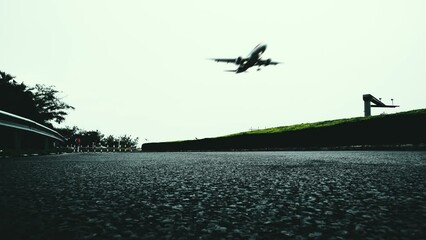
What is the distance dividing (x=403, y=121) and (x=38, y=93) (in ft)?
186

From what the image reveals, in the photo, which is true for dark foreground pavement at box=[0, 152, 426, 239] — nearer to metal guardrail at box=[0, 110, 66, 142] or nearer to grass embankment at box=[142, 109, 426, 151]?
metal guardrail at box=[0, 110, 66, 142]

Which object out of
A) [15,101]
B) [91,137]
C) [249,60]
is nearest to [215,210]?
[249,60]

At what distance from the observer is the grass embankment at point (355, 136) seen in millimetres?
18562

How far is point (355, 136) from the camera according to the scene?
73.2ft

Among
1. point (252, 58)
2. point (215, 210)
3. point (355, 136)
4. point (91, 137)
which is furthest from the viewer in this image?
point (91, 137)

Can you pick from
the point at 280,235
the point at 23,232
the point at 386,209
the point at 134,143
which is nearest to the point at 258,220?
the point at 280,235

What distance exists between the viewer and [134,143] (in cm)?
9938

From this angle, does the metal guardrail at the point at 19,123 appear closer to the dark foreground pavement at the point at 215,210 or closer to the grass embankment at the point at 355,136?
the dark foreground pavement at the point at 215,210

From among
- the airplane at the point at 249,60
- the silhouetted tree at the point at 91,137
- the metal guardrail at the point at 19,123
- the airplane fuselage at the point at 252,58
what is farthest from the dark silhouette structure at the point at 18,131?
the silhouetted tree at the point at 91,137

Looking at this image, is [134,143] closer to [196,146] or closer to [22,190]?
[196,146]

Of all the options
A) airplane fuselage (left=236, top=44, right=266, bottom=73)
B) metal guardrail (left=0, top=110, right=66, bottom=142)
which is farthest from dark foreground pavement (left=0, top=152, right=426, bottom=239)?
airplane fuselage (left=236, top=44, right=266, bottom=73)

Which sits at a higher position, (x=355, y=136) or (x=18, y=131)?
(x=18, y=131)

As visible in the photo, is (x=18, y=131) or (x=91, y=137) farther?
(x=91, y=137)

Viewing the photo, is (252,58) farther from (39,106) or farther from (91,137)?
(91,137)
